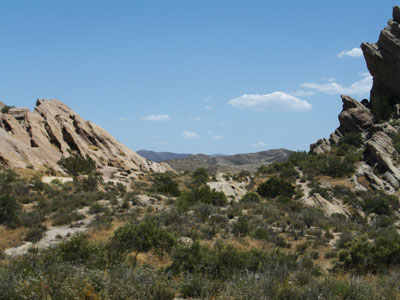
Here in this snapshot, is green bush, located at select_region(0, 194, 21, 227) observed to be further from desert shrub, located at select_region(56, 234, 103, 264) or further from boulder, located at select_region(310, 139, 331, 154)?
boulder, located at select_region(310, 139, 331, 154)

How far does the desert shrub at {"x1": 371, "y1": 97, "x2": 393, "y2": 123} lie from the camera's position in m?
45.5

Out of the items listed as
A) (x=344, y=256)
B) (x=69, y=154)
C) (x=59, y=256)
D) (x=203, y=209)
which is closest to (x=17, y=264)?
(x=59, y=256)

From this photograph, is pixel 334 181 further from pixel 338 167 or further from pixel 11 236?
pixel 11 236

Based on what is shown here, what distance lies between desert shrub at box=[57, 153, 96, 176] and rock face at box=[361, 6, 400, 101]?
42868 mm

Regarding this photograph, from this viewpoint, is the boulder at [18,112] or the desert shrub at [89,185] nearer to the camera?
the desert shrub at [89,185]

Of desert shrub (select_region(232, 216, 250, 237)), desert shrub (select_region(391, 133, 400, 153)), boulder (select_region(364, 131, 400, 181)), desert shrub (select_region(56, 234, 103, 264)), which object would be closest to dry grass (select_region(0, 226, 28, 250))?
desert shrub (select_region(56, 234, 103, 264))

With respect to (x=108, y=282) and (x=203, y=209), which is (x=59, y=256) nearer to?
(x=108, y=282)

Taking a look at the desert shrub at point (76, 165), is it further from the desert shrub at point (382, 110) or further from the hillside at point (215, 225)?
the desert shrub at point (382, 110)

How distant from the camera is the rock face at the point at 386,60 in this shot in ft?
153

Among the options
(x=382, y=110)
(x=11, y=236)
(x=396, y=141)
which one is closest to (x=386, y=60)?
(x=382, y=110)

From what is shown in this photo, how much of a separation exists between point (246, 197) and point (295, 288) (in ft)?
66.1

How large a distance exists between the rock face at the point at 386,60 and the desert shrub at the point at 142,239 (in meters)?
47.4

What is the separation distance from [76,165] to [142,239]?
2936 cm

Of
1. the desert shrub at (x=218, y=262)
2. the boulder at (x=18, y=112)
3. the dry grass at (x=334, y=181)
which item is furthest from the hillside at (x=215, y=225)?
the boulder at (x=18, y=112)
